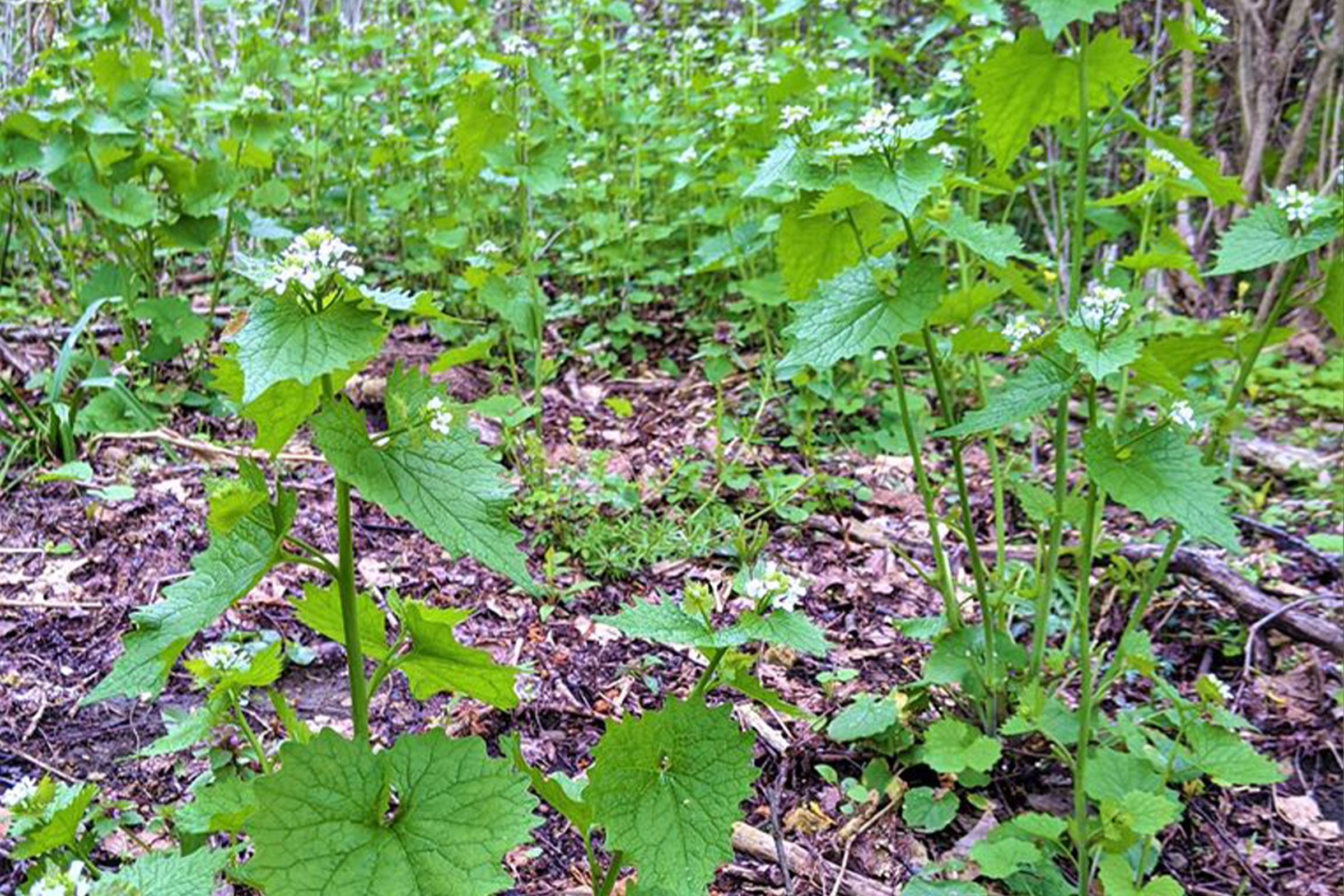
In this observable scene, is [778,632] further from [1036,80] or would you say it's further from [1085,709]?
[1036,80]

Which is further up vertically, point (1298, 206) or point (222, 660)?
point (1298, 206)

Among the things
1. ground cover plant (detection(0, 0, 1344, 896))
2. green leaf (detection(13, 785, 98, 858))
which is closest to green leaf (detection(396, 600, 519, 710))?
ground cover plant (detection(0, 0, 1344, 896))

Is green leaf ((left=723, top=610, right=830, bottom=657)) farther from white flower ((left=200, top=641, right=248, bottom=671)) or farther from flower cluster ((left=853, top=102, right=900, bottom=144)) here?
flower cluster ((left=853, top=102, right=900, bottom=144))

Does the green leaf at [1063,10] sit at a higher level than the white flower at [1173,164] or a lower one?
higher

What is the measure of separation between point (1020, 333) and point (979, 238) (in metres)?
0.17

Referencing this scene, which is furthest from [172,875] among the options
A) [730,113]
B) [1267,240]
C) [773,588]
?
[730,113]

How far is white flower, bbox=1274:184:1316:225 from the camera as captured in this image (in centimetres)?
165

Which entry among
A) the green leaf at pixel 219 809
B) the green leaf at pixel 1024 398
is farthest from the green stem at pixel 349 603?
the green leaf at pixel 1024 398

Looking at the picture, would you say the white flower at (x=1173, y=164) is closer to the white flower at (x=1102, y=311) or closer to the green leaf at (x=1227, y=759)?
the white flower at (x=1102, y=311)

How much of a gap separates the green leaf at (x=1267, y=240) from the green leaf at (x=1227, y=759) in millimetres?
755

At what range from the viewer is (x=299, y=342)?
39.1 inches

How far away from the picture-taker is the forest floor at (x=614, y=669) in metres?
1.82

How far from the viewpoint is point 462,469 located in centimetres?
110

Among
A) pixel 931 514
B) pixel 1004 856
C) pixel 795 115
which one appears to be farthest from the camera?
pixel 931 514
